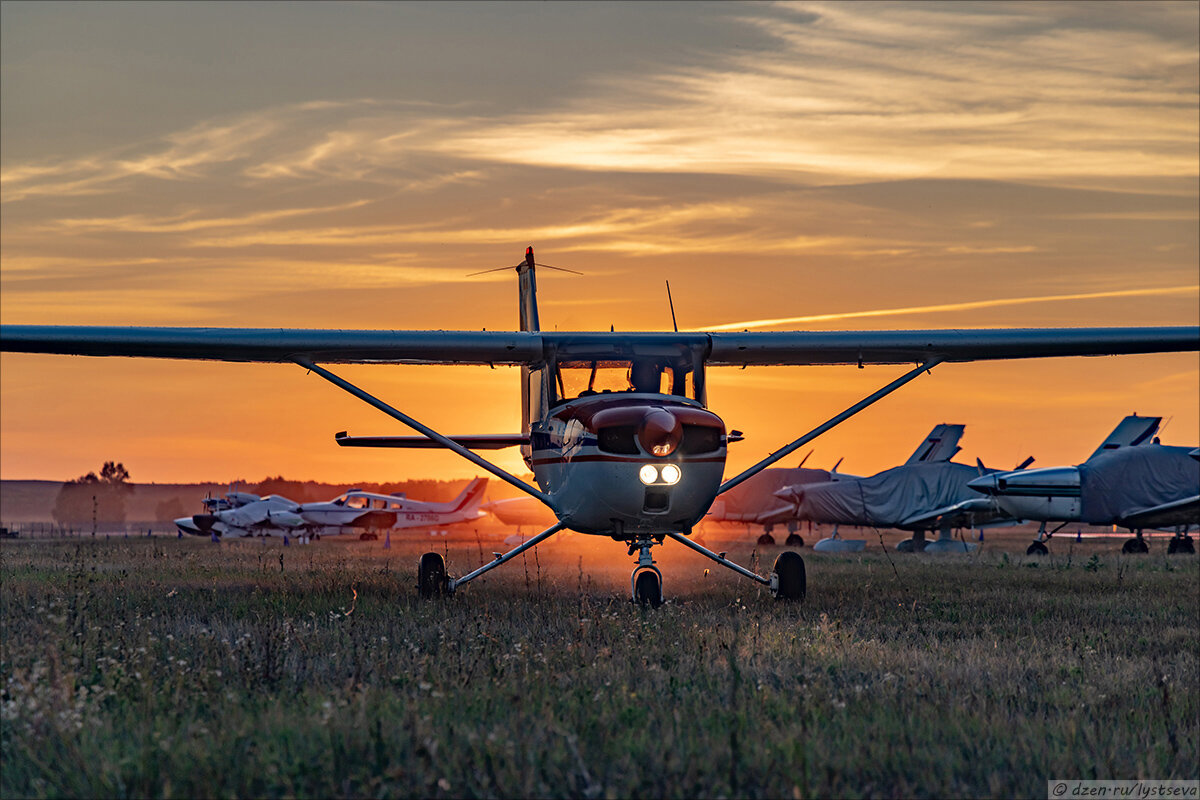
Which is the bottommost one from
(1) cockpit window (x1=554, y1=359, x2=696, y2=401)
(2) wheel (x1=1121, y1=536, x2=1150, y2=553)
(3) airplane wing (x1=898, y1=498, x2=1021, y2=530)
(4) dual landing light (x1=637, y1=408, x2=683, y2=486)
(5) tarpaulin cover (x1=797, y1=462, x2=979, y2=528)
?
(2) wheel (x1=1121, y1=536, x2=1150, y2=553)

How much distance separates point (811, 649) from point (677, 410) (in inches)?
134

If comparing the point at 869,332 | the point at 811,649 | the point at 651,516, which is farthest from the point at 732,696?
the point at 869,332

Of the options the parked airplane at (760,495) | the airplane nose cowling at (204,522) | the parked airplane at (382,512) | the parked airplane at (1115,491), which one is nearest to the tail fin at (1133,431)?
the parked airplane at (1115,491)

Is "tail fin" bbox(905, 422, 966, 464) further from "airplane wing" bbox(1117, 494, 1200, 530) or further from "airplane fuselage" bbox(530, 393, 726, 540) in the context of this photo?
"airplane fuselage" bbox(530, 393, 726, 540)

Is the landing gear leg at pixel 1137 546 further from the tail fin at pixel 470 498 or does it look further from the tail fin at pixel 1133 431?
the tail fin at pixel 470 498

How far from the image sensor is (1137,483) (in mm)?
35125

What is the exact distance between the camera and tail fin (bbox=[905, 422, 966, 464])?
145ft

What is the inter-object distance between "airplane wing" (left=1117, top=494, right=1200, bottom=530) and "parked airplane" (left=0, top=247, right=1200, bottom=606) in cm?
2238

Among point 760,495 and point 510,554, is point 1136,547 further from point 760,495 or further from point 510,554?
point 510,554

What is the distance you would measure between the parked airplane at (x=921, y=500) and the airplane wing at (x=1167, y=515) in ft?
15.1

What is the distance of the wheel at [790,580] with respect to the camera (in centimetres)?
1391

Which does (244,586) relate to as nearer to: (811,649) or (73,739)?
(811,649)

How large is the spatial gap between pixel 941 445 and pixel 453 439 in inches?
1280

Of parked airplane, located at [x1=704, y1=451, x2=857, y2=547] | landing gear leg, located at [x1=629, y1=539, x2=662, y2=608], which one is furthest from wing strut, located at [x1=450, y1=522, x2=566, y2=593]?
parked airplane, located at [x1=704, y1=451, x2=857, y2=547]
